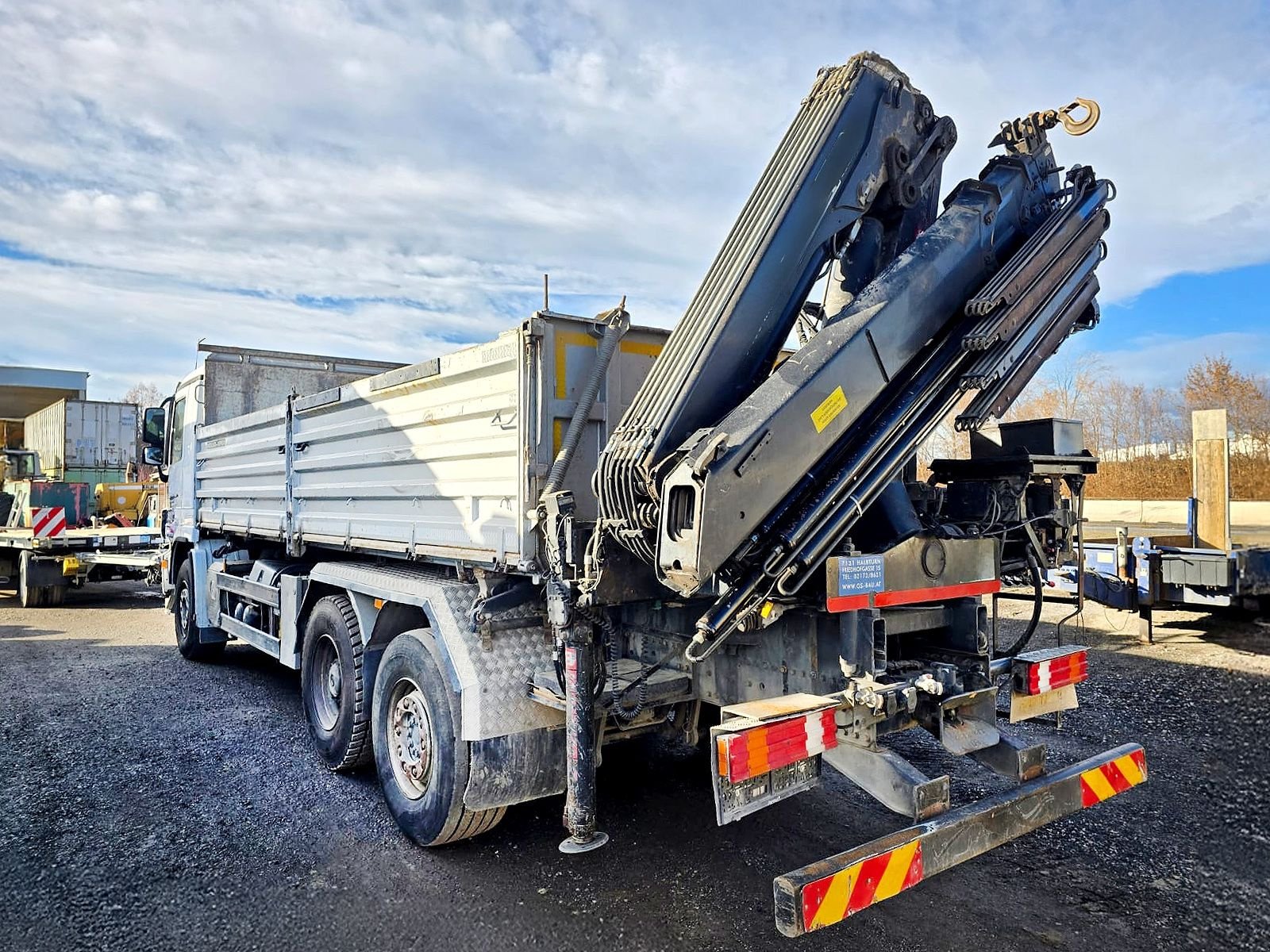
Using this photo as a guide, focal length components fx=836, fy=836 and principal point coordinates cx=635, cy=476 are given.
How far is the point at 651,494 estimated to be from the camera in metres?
2.95

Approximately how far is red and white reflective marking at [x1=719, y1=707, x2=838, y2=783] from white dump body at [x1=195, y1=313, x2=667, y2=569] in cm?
121

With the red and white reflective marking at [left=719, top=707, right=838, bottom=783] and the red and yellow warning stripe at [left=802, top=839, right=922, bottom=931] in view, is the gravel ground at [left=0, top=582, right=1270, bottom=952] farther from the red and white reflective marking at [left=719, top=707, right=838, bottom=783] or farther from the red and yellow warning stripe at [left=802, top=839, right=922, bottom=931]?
the red and white reflective marking at [left=719, top=707, right=838, bottom=783]

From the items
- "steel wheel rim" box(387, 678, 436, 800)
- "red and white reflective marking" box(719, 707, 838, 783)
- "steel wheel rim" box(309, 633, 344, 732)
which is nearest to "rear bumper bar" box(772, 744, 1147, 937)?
"red and white reflective marking" box(719, 707, 838, 783)

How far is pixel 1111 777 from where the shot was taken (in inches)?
134

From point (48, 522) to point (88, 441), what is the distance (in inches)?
216

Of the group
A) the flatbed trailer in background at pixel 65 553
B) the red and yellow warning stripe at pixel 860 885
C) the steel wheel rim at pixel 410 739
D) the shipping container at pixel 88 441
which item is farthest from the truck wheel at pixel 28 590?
the red and yellow warning stripe at pixel 860 885

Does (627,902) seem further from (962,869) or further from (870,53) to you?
(870,53)

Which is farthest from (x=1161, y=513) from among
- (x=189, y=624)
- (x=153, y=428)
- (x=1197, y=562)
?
(x=153, y=428)

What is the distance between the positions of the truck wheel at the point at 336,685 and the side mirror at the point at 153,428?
517cm

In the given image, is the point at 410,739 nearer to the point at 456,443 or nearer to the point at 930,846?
the point at 456,443

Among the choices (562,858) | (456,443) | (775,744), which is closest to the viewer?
(775,744)

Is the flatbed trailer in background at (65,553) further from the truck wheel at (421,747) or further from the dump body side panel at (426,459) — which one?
the truck wheel at (421,747)

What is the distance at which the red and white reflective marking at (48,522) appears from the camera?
12453mm

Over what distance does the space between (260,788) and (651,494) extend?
3366 mm
